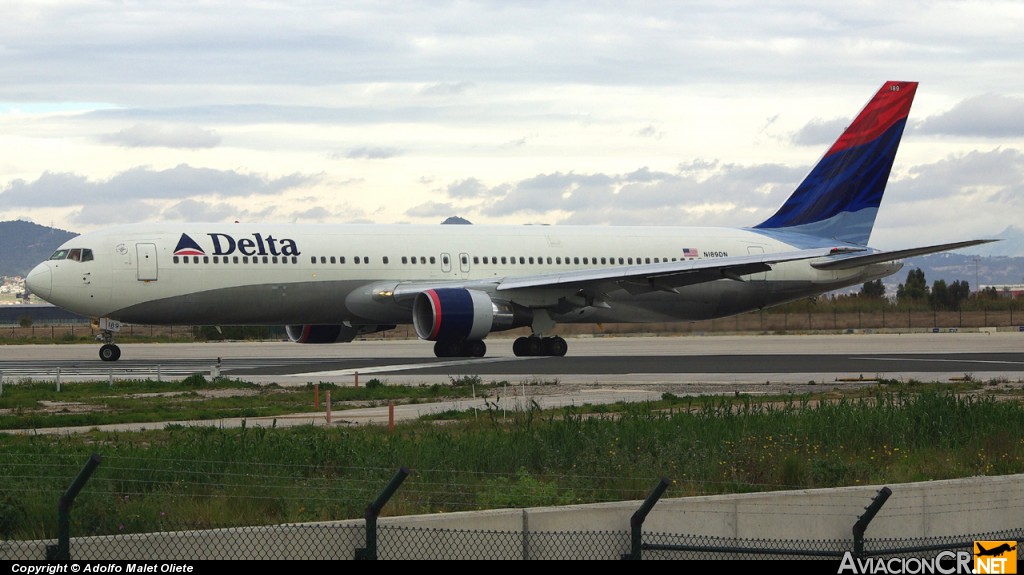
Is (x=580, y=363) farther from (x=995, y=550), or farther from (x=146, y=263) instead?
(x=995, y=550)

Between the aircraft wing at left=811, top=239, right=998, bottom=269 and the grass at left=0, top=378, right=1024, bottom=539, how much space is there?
21.2m

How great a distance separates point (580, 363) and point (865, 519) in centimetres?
2747

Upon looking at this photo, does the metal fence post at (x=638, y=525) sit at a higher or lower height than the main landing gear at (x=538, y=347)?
lower

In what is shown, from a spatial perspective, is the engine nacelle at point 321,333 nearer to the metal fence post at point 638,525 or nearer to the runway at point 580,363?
the runway at point 580,363

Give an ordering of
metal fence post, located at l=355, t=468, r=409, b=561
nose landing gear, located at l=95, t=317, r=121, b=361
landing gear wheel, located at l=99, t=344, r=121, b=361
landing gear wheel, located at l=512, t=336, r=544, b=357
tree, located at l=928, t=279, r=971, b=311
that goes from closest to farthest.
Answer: metal fence post, located at l=355, t=468, r=409, b=561 < nose landing gear, located at l=95, t=317, r=121, b=361 < landing gear wheel, located at l=99, t=344, r=121, b=361 < landing gear wheel, located at l=512, t=336, r=544, b=357 < tree, located at l=928, t=279, r=971, b=311

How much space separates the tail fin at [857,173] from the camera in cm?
4831

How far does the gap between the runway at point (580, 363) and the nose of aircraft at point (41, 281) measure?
2.24 m

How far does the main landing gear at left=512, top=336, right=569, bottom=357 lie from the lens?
4247cm

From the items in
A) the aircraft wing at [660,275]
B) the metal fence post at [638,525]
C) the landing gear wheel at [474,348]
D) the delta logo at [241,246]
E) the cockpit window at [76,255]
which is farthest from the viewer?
the landing gear wheel at [474,348]

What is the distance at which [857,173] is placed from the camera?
48.6m

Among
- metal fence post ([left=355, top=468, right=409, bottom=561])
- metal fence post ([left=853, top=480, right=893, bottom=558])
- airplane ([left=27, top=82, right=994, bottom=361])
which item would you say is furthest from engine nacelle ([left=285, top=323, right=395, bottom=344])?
metal fence post ([left=355, top=468, right=409, bottom=561])

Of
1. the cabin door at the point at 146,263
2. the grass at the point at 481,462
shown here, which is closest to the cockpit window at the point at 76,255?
the cabin door at the point at 146,263

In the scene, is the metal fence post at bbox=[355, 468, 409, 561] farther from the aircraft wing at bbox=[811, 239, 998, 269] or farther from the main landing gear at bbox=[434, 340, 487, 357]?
the aircraft wing at bbox=[811, 239, 998, 269]

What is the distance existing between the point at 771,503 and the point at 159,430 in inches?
428
